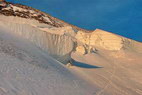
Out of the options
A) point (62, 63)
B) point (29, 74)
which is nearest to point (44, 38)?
point (62, 63)

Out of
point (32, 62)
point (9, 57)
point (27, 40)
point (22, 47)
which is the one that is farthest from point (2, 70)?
point (27, 40)

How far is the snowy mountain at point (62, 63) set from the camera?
11405 mm

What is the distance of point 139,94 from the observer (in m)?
16.8

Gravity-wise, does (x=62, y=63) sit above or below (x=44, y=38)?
below

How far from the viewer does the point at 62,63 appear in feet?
60.3

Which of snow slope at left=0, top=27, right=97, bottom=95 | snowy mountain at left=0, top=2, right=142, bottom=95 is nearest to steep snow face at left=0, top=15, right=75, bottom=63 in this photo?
snowy mountain at left=0, top=2, right=142, bottom=95

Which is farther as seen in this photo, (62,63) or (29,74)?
(62,63)

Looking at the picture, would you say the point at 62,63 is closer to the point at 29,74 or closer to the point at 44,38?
the point at 44,38

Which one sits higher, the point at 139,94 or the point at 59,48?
the point at 59,48

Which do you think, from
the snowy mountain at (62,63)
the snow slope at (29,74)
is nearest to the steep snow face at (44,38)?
the snowy mountain at (62,63)

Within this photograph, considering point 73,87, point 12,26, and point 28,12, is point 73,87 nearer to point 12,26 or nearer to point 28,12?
point 12,26

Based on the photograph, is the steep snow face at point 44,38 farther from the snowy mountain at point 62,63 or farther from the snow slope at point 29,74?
the snow slope at point 29,74

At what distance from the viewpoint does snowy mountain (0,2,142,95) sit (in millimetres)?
11405

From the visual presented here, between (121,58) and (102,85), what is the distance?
9791 millimetres
